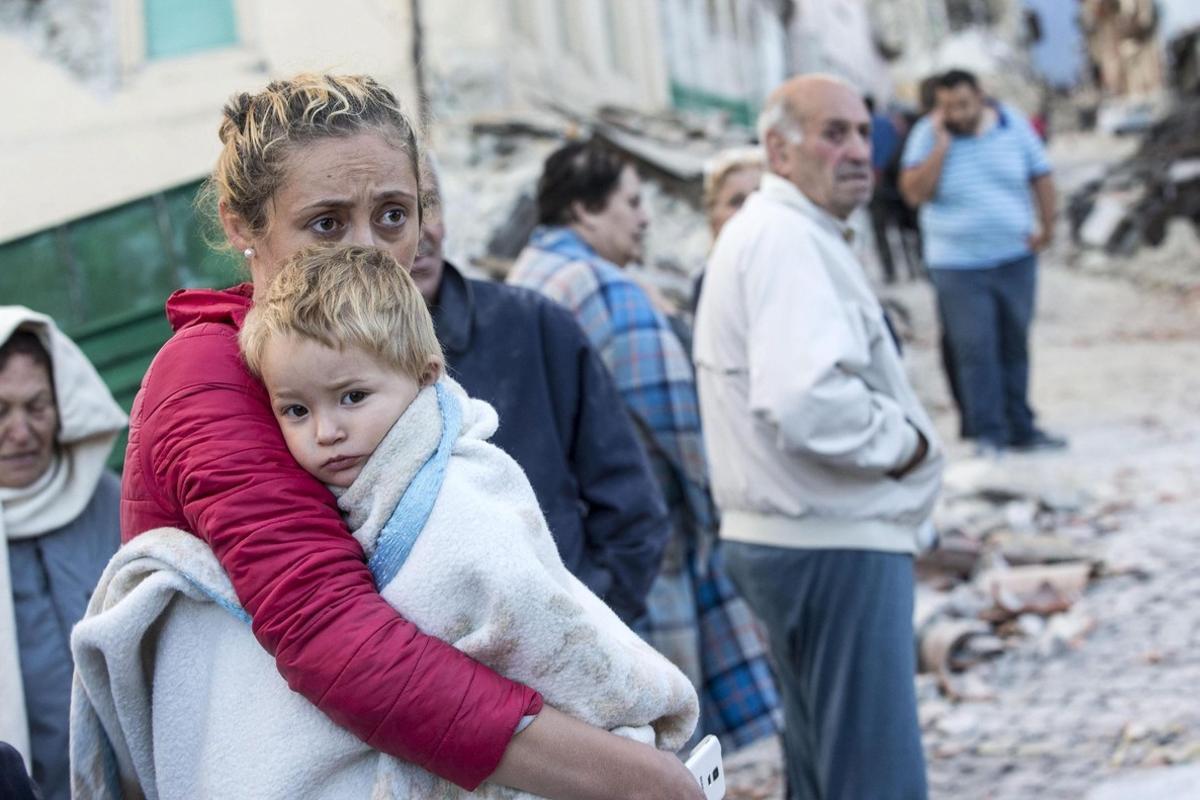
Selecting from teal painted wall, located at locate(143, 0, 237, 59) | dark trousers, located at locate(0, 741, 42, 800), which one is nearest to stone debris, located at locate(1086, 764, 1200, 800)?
dark trousers, located at locate(0, 741, 42, 800)

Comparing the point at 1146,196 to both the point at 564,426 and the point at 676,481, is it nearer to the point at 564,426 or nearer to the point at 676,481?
the point at 676,481

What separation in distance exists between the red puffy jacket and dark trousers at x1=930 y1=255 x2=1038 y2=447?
691 cm

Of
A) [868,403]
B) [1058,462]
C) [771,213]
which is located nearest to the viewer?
[868,403]

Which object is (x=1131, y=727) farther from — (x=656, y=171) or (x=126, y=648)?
(x=656, y=171)

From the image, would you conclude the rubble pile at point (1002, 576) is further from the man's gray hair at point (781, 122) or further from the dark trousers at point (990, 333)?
the man's gray hair at point (781, 122)

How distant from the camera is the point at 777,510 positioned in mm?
3379

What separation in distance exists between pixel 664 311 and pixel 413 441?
2975 mm

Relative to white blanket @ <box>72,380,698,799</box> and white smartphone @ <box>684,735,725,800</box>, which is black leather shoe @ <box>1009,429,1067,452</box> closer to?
white smartphone @ <box>684,735,725,800</box>

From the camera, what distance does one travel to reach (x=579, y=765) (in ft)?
5.17

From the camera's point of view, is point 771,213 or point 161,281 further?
point 161,281

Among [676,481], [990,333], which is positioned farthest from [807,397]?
[990,333]

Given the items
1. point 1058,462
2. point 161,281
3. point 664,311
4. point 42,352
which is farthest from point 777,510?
point 1058,462

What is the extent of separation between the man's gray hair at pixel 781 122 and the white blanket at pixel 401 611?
2.21 metres

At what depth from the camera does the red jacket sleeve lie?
146 centimetres
